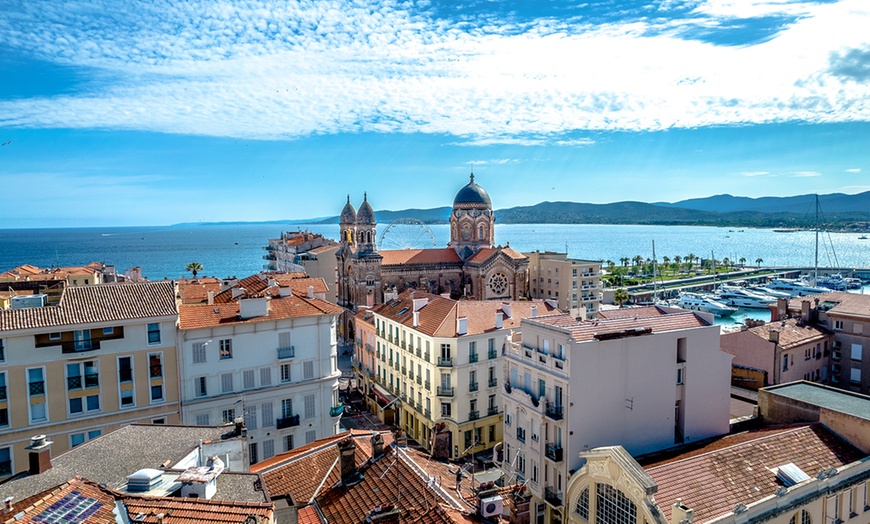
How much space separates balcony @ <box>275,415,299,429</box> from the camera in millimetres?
32500

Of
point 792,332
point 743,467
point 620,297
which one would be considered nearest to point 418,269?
point 620,297

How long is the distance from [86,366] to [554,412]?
23.5 metres

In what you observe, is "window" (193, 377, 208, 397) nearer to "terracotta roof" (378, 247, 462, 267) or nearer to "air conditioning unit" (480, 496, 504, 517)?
"air conditioning unit" (480, 496, 504, 517)

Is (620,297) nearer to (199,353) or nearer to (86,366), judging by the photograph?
(199,353)

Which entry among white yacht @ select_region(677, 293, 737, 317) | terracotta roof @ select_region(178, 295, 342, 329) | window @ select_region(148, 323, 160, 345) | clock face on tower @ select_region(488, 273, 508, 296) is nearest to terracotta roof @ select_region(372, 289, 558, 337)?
terracotta roof @ select_region(178, 295, 342, 329)

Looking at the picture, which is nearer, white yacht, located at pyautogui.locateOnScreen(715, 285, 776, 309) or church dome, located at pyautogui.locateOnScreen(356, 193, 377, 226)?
church dome, located at pyautogui.locateOnScreen(356, 193, 377, 226)

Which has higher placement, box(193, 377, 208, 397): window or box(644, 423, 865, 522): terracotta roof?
box(193, 377, 208, 397): window

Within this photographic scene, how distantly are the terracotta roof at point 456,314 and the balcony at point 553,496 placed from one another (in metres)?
13.3

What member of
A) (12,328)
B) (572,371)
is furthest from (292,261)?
(572,371)

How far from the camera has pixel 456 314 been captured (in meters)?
41.2

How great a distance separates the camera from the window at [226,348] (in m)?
31.6

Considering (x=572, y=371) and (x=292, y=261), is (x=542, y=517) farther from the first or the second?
(x=292, y=261)

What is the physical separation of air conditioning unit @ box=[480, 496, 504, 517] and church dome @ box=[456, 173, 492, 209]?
7071 cm

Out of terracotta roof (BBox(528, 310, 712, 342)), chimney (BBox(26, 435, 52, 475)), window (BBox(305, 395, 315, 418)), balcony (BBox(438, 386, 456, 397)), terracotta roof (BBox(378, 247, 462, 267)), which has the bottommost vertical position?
balcony (BBox(438, 386, 456, 397))
